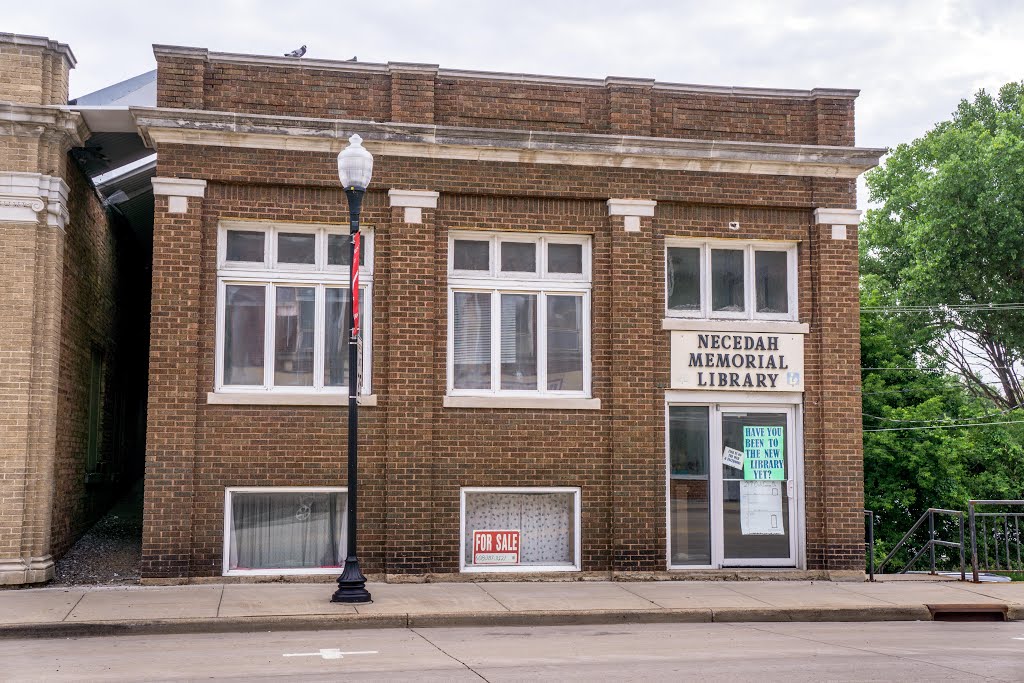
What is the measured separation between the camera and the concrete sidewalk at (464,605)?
11.0 metres

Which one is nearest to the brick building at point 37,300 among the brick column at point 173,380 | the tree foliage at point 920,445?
the brick column at point 173,380

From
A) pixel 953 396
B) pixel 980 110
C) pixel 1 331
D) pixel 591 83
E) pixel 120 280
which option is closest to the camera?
pixel 1 331

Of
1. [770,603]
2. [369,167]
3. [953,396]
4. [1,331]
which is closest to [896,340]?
[953,396]

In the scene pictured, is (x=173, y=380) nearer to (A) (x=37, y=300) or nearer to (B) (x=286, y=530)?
(A) (x=37, y=300)

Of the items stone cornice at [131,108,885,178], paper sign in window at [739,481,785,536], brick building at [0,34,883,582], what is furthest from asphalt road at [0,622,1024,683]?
stone cornice at [131,108,885,178]

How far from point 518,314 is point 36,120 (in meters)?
6.61

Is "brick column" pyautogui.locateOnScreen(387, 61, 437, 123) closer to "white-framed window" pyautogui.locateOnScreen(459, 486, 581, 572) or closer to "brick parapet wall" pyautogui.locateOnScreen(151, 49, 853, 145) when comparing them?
"brick parapet wall" pyautogui.locateOnScreen(151, 49, 853, 145)

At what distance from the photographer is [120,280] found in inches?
759

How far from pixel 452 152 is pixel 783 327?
524 centimetres

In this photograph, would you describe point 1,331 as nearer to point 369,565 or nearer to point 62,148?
point 62,148

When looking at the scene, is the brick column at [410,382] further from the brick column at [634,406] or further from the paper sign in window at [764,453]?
the paper sign in window at [764,453]

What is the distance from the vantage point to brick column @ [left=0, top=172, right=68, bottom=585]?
42.4 feet

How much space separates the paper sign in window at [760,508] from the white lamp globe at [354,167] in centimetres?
689

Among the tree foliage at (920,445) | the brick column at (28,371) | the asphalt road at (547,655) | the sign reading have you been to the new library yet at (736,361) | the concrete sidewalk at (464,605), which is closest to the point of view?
the asphalt road at (547,655)
